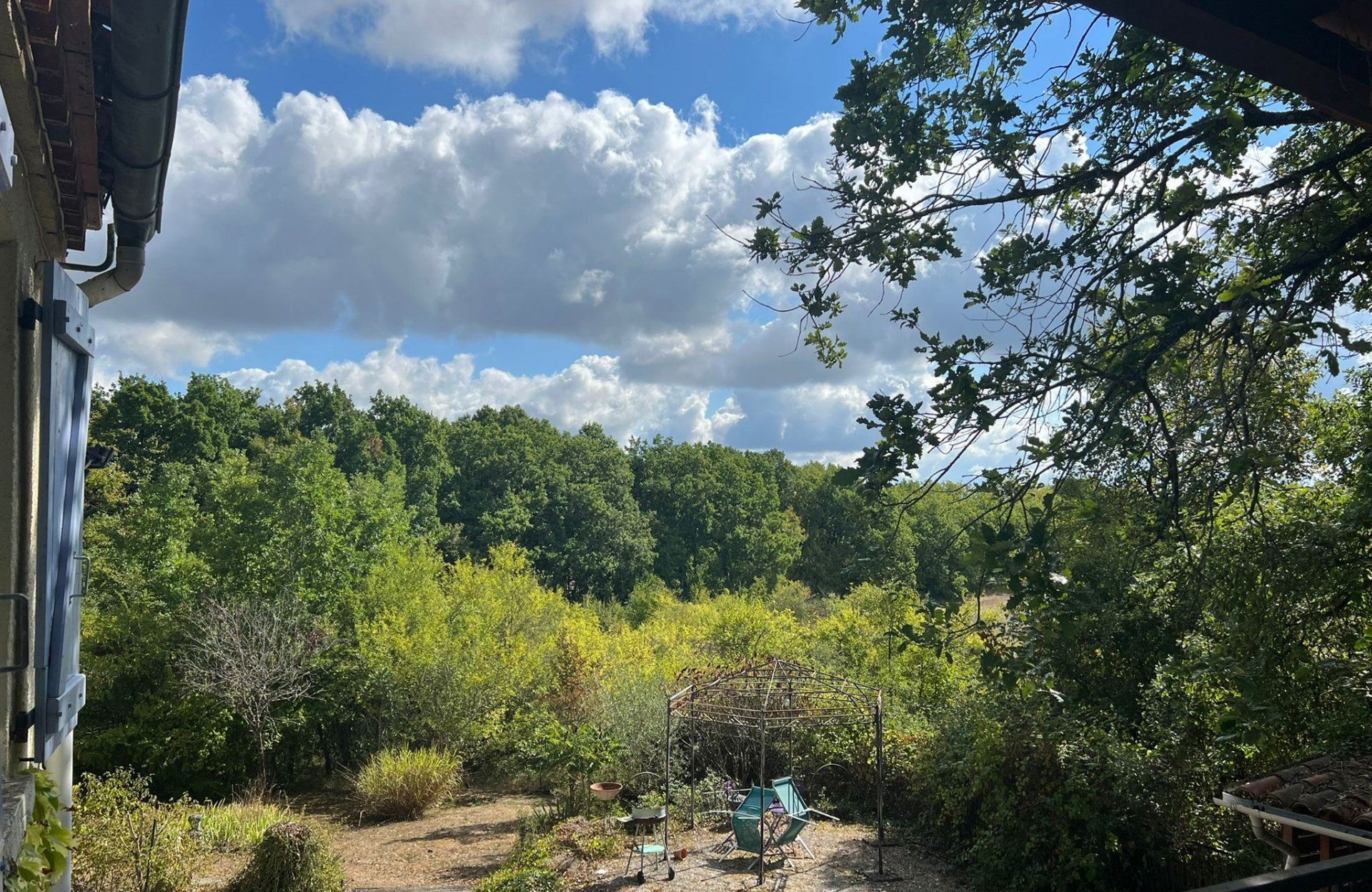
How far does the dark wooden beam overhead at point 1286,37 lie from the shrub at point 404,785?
1342cm

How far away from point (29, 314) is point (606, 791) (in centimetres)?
924

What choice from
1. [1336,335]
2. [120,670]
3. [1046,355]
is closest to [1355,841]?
[1336,335]

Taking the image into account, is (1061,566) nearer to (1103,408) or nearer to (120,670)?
(1103,408)

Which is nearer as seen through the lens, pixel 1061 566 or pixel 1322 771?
pixel 1061 566

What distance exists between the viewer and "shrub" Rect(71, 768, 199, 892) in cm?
780

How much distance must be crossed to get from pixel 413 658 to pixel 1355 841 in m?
13.4

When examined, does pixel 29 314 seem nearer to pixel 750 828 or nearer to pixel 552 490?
pixel 750 828

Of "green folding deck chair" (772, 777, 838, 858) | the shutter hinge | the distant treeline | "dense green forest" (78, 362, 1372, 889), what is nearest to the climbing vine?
the shutter hinge

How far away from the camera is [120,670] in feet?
49.2

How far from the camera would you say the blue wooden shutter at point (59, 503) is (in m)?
2.52

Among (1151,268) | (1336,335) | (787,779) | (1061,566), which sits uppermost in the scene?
(1151,268)

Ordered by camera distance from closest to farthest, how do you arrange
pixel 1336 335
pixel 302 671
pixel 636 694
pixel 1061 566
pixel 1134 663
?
pixel 1061 566, pixel 1336 335, pixel 1134 663, pixel 636 694, pixel 302 671

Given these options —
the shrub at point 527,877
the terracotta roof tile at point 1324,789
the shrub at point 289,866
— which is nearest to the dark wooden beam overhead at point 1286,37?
the terracotta roof tile at point 1324,789

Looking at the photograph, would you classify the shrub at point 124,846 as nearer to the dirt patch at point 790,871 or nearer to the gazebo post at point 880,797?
the dirt patch at point 790,871
